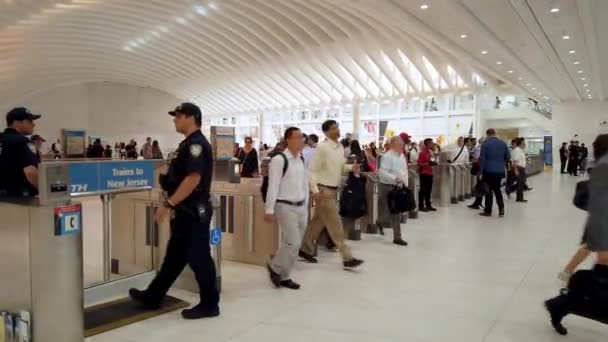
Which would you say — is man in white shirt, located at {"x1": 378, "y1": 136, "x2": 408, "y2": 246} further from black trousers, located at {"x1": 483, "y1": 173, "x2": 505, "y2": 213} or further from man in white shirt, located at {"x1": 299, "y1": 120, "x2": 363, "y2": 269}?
black trousers, located at {"x1": 483, "y1": 173, "x2": 505, "y2": 213}

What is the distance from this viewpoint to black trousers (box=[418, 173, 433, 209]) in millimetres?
9445

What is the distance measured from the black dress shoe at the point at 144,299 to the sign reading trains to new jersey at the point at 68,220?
1.03 m

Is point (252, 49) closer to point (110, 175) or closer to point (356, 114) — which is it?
point (356, 114)

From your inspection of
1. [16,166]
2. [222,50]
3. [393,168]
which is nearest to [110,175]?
[16,166]

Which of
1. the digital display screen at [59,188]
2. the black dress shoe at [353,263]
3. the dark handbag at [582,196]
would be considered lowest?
the black dress shoe at [353,263]

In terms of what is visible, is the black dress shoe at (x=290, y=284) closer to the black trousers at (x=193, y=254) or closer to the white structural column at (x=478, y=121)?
the black trousers at (x=193, y=254)

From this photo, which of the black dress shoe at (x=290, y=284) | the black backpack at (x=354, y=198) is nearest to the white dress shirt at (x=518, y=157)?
the black backpack at (x=354, y=198)

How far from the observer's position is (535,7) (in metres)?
11.4

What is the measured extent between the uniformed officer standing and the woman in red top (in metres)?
6.74

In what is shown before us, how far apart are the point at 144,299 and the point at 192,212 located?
0.90 metres

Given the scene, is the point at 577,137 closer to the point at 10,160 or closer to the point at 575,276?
the point at 575,276

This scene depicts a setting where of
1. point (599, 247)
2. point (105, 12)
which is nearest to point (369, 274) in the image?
point (599, 247)

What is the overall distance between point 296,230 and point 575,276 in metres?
2.21

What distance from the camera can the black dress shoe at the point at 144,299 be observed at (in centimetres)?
359
